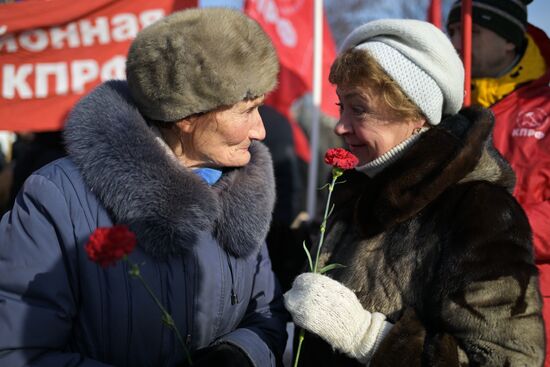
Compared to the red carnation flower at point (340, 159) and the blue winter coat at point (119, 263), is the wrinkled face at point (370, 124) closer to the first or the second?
the red carnation flower at point (340, 159)

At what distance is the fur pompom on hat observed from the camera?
173cm

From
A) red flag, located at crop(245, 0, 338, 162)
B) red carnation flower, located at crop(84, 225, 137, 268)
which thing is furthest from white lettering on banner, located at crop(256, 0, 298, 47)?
red carnation flower, located at crop(84, 225, 137, 268)

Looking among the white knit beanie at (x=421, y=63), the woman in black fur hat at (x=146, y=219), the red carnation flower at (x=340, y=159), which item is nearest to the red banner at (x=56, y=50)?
the woman in black fur hat at (x=146, y=219)

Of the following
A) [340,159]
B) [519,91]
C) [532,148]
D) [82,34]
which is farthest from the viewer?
[82,34]

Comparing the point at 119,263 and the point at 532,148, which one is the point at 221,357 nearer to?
the point at 119,263

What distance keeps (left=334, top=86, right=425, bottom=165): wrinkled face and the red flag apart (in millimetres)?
3011

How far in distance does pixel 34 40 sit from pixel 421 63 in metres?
3.45

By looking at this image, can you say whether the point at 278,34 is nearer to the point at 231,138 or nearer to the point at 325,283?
the point at 231,138

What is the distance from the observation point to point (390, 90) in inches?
75.4

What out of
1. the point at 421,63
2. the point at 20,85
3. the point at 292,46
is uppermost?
the point at 421,63

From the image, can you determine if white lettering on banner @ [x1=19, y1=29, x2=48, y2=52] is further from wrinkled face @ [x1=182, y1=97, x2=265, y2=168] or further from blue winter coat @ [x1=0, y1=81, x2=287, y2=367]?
wrinkled face @ [x1=182, y1=97, x2=265, y2=168]

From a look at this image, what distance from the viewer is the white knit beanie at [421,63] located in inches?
74.1

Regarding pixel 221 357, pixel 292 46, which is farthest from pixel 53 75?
pixel 221 357

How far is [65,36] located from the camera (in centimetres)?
432
